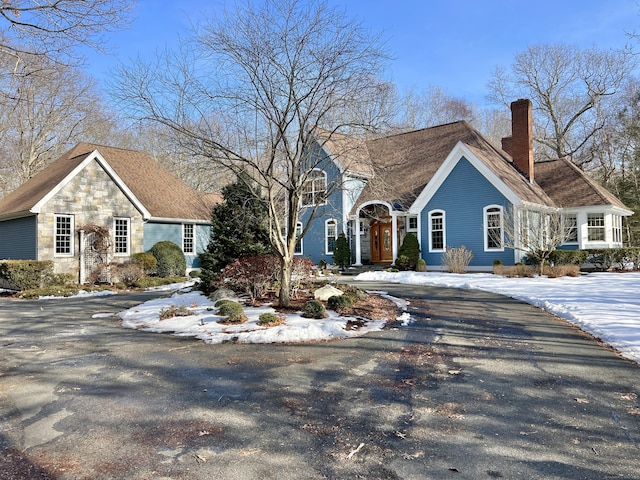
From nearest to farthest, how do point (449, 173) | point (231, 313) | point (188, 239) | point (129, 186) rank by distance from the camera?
point (231, 313) < point (449, 173) < point (129, 186) < point (188, 239)

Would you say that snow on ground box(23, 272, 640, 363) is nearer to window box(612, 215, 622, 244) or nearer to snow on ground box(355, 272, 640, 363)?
snow on ground box(355, 272, 640, 363)

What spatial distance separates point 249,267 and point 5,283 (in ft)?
39.0

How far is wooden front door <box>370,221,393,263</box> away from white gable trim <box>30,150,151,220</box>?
1196cm

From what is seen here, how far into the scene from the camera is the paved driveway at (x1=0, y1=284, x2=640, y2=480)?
3.38 m

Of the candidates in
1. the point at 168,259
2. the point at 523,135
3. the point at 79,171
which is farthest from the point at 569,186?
the point at 79,171

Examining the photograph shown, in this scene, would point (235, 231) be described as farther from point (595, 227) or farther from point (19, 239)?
point (595, 227)

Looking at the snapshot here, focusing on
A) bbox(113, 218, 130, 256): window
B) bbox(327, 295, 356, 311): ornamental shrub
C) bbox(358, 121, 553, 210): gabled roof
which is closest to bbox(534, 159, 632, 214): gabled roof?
bbox(358, 121, 553, 210): gabled roof

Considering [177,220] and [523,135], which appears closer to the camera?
[177,220]

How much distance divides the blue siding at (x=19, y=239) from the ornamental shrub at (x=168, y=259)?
15.6 ft

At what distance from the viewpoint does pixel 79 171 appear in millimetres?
18953

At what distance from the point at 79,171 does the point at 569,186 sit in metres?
24.2

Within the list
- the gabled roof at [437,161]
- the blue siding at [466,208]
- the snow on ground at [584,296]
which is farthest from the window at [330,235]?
the snow on ground at [584,296]

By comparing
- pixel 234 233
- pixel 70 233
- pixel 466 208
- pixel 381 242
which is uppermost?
pixel 466 208

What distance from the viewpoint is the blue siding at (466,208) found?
20609 mm
